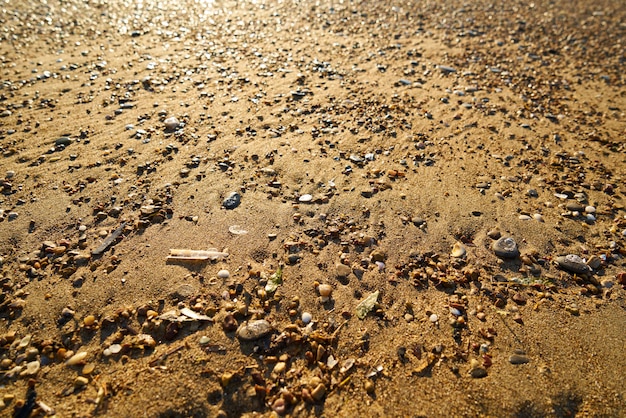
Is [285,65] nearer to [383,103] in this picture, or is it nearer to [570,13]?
[383,103]

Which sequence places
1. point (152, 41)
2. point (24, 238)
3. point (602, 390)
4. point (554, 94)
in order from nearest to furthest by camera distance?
1. point (602, 390)
2. point (24, 238)
3. point (554, 94)
4. point (152, 41)

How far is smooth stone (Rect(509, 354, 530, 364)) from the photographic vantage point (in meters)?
3.47

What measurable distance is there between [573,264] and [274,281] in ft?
9.75

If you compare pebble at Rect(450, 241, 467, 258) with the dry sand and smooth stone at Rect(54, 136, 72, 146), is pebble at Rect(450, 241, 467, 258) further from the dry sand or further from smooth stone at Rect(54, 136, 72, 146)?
smooth stone at Rect(54, 136, 72, 146)

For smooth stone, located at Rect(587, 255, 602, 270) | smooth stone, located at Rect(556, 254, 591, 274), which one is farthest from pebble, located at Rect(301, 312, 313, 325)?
smooth stone, located at Rect(587, 255, 602, 270)

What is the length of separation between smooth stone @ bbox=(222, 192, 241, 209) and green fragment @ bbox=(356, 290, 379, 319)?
5.96 feet

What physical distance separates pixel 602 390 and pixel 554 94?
210 inches

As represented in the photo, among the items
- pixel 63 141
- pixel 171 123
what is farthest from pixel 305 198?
pixel 63 141

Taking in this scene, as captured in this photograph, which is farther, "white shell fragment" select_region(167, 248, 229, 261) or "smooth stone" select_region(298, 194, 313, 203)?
"smooth stone" select_region(298, 194, 313, 203)

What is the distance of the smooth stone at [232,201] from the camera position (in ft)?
15.6

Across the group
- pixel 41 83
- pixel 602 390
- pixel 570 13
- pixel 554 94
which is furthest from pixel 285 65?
pixel 570 13

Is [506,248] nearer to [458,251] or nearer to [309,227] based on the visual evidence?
[458,251]

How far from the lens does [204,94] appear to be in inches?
263

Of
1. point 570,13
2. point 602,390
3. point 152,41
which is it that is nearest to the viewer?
point 602,390
